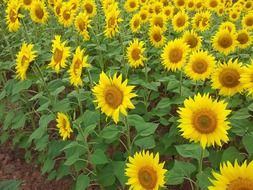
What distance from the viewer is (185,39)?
15.5ft

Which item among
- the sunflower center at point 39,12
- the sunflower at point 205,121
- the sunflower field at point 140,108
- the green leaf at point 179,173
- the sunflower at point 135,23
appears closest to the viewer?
the sunflower at point 205,121

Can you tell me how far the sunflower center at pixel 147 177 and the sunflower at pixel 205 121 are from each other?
0.35 metres

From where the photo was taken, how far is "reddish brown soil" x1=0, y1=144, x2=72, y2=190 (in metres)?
4.73

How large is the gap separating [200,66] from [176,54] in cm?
39

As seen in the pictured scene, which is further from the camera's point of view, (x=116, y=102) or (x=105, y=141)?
(x=105, y=141)

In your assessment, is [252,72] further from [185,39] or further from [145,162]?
[185,39]

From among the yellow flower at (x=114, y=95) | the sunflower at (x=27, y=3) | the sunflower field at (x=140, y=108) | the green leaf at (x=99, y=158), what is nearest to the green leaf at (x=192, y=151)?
the sunflower field at (x=140, y=108)

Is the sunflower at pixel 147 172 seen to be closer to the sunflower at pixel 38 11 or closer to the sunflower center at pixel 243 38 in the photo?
the sunflower center at pixel 243 38

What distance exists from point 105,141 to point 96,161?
0.45 meters

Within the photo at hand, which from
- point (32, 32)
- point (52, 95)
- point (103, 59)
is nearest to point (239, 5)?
point (103, 59)

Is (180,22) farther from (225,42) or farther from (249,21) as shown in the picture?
(225,42)

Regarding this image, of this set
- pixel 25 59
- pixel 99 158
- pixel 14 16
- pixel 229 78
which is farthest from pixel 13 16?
pixel 229 78

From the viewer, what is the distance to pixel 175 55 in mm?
4289

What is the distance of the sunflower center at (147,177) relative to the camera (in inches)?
112
